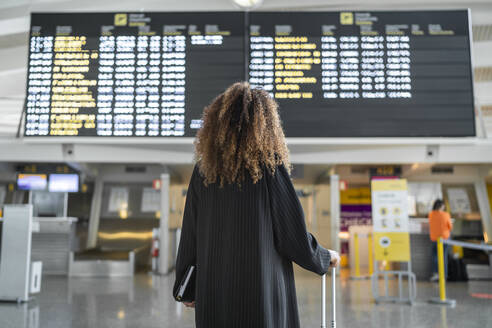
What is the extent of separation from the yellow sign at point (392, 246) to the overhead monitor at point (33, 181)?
21.1 feet

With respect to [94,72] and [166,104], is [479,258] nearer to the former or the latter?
[166,104]

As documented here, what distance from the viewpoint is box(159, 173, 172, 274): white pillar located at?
27.9ft

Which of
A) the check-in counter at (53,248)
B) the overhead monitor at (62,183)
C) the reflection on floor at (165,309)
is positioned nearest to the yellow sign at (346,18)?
the reflection on floor at (165,309)

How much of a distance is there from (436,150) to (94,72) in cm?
560

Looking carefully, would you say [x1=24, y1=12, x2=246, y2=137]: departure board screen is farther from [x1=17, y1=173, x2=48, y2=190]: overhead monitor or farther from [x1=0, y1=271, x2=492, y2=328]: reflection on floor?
[x1=17, y1=173, x2=48, y2=190]: overhead monitor

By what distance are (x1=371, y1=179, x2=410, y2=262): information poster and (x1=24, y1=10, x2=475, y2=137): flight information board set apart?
1.02 meters

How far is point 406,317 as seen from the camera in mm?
4688

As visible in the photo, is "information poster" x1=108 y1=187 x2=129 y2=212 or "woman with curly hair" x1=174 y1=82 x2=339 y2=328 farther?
"information poster" x1=108 y1=187 x2=129 y2=212

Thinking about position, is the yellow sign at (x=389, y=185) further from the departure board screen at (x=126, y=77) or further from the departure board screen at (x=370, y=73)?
the departure board screen at (x=126, y=77)

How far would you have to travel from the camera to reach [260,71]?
5367mm

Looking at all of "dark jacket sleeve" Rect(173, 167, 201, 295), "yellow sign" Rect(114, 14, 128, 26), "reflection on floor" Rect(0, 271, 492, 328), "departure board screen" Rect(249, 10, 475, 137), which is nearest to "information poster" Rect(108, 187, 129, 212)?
"reflection on floor" Rect(0, 271, 492, 328)

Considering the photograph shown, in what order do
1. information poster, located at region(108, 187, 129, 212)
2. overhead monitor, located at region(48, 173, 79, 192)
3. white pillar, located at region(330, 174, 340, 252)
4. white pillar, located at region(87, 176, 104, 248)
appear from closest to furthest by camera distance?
1. white pillar, located at region(330, 174, 340, 252)
2. overhead monitor, located at region(48, 173, 79, 192)
3. white pillar, located at region(87, 176, 104, 248)
4. information poster, located at region(108, 187, 129, 212)

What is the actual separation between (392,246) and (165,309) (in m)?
3.03

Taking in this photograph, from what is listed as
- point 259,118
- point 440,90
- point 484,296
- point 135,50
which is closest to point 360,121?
point 440,90
